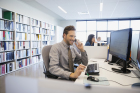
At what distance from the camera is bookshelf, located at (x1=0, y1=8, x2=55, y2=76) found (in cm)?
357

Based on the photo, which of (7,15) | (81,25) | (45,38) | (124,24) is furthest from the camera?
(81,25)

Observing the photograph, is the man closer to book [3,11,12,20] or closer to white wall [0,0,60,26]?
book [3,11,12,20]

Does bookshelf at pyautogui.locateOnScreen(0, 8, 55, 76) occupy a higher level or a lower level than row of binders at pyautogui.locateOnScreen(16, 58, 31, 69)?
higher

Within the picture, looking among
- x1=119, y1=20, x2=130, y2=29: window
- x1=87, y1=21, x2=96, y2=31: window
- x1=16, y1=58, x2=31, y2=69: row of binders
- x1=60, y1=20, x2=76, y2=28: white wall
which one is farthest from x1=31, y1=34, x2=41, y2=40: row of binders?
x1=119, y1=20, x2=130, y2=29: window

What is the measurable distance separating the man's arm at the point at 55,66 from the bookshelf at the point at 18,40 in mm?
2823

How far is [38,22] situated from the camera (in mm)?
5512

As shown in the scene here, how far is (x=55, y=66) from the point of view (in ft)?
4.16

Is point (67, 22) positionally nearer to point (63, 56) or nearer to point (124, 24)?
point (124, 24)

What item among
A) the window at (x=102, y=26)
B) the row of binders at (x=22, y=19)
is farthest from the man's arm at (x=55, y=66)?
the window at (x=102, y=26)

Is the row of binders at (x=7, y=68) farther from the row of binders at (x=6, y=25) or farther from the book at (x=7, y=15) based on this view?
the book at (x=7, y=15)

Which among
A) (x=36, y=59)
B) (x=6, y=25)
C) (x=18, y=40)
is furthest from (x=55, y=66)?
(x=36, y=59)

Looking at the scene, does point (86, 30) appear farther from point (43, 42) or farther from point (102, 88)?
point (102, 88)

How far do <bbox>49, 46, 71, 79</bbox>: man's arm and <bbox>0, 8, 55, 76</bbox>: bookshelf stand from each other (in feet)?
9.26

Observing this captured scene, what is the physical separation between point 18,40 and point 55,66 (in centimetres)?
341
